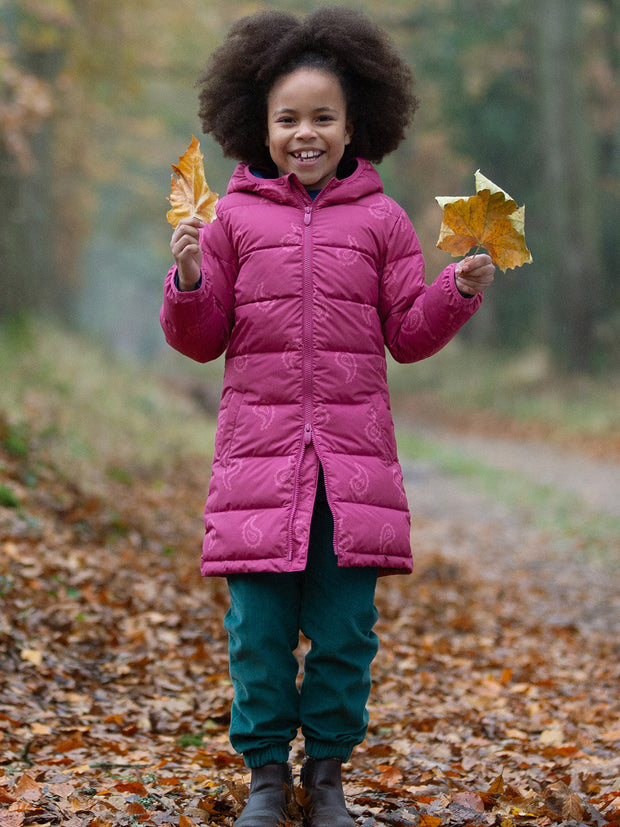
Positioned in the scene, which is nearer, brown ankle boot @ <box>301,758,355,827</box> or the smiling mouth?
brown ankle boot @ <box>301,758,355,827</box>

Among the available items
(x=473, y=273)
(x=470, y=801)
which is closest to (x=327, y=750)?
(x=470, y=801)

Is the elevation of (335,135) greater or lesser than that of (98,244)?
lesser

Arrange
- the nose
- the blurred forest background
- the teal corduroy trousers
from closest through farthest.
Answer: the teal corduroy trousers, the nose, the blurred forest background

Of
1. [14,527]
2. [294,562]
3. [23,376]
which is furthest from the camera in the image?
[23,376]

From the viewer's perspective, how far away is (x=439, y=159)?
80.6ft

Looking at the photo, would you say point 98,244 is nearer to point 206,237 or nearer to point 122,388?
point 122,388

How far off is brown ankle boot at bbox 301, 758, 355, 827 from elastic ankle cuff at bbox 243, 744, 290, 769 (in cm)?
10

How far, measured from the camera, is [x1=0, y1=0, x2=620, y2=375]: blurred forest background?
52.5ft

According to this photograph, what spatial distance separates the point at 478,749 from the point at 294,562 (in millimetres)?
1493

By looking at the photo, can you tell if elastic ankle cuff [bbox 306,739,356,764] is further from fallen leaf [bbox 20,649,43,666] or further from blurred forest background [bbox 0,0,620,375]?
blurred forest background [bbox 0,0,620,375]

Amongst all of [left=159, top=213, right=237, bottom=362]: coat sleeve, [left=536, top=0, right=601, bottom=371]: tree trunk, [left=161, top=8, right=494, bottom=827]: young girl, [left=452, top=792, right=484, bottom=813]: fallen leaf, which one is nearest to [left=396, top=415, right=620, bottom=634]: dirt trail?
[left=452, top=792, right=484, bottom=813]: fallen leaf

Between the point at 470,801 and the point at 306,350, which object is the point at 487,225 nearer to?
the point at 306,350

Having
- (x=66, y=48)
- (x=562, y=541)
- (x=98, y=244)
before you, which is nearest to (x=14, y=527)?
(x=562, y=541)

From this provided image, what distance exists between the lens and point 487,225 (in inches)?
113
